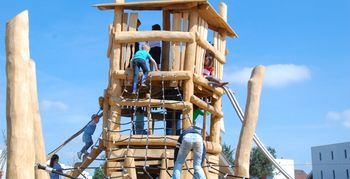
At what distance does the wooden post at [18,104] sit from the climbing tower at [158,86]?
4.37 metres

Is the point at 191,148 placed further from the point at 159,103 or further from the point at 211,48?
the point at 211,48

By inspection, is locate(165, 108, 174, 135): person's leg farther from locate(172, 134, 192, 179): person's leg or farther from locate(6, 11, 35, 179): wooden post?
locate(6, 11, 35, 179): wooden post

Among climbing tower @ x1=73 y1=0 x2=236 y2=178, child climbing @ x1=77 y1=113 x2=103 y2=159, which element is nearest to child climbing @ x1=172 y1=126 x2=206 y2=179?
climbing tower @ x1=73 y1=0 x2=236 y2=178

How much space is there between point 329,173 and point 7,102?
60262 mm

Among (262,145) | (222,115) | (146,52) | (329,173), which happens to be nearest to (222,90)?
(222,115)

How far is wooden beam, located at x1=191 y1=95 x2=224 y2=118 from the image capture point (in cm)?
1155

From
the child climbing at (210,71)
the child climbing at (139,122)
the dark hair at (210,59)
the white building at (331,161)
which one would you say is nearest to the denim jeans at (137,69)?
the child climbing at (139,122)

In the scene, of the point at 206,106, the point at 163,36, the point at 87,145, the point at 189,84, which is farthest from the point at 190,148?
the point at 87,145

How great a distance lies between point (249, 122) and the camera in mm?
8414

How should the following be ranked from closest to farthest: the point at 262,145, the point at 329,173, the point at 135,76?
the point at 135,76
the point at 262,145
the point at 329,173

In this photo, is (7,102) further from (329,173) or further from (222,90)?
(329,173)

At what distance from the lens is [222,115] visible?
1349 centimetres

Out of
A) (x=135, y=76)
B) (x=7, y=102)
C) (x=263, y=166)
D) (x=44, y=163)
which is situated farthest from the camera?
(x=263, y=166)

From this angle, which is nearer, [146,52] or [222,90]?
[146,52]
